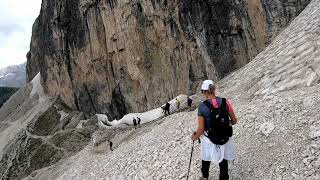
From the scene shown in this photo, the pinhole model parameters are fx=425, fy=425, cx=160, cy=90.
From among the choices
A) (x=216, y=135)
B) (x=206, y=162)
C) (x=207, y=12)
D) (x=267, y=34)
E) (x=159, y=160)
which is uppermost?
(x=207, y=12)

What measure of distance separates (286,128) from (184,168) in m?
2.97

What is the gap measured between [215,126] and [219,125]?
0.08 metres

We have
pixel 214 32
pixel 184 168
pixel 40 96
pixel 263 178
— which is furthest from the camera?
pixel 40 96

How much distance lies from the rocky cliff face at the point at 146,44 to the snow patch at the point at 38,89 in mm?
3555

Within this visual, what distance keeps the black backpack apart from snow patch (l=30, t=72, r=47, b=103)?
4843 centimetres

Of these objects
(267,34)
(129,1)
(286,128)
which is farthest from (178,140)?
(129,1)

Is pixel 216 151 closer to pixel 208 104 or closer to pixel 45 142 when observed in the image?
pixel 208 104

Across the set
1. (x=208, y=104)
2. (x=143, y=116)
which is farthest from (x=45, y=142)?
(x=208, y=104)

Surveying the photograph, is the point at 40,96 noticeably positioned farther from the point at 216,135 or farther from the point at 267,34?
the point at 216,135

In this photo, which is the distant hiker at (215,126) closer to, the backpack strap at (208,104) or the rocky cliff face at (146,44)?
the backpack strap at (208,104)

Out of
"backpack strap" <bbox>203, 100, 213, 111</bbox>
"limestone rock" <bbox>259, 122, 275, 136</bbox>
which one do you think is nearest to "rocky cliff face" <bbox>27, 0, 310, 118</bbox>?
"limestone rock" <bbox>259, 122, 275, 136</bbox>

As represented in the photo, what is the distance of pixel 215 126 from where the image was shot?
876 centimetres

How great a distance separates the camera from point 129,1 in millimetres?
35844

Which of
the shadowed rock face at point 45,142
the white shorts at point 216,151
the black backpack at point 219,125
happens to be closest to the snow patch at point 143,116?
the shadowed rock face at point 45,142
